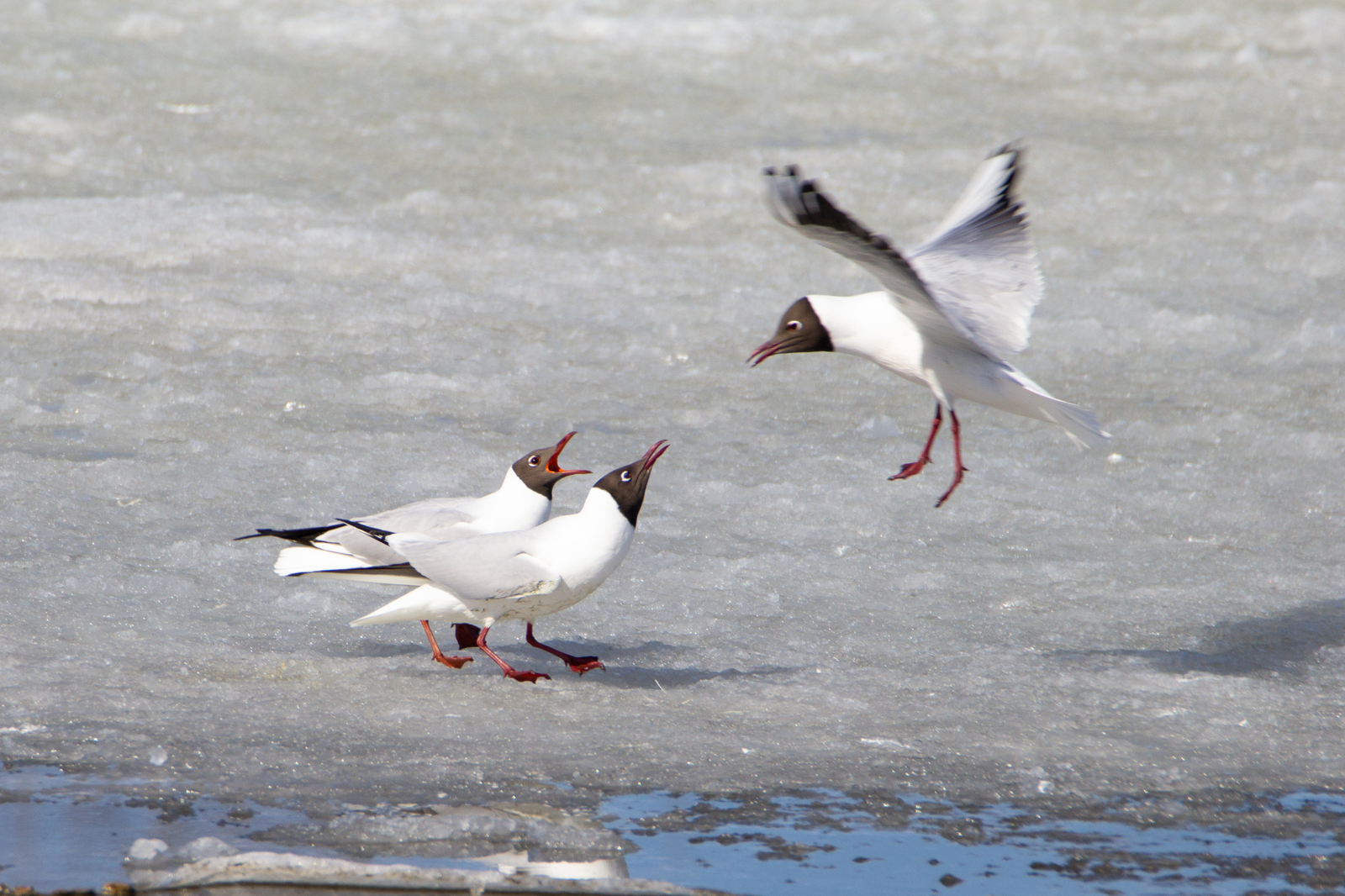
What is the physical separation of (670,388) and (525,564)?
103 inches

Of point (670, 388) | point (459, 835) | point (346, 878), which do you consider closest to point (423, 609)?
point (459, 835)

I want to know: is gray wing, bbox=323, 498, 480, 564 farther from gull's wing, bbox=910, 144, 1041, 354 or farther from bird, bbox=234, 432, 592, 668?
gull's wing, bbox=910, 144, 1041, 354

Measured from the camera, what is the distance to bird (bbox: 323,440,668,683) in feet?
12.7

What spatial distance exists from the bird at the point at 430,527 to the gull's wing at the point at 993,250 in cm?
131

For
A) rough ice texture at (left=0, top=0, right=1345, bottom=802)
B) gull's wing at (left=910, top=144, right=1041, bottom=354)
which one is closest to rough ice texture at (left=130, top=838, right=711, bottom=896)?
rough ice texture at (left=0, top=0, right=1345, bottom=802)

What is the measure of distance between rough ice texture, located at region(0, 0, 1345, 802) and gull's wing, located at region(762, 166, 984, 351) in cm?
97

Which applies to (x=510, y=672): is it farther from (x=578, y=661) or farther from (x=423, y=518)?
(x=423, y=518)

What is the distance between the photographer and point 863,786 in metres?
3.38

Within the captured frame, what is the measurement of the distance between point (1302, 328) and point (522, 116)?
16.6 feet

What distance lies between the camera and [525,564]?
12.7 ft

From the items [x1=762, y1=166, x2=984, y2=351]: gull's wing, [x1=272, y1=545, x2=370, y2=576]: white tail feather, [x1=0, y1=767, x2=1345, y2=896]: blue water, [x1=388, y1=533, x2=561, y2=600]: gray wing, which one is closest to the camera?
[x1=0, y1=767, x2=1345, y2=896]: blue water

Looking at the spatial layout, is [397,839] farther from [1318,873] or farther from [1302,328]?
[1302,328]

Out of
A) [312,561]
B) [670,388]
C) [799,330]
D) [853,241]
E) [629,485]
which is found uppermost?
[853,241]

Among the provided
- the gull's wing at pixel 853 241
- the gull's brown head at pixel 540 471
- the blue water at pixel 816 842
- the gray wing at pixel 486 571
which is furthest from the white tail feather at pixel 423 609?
the gull's wing at pixel 853 241
